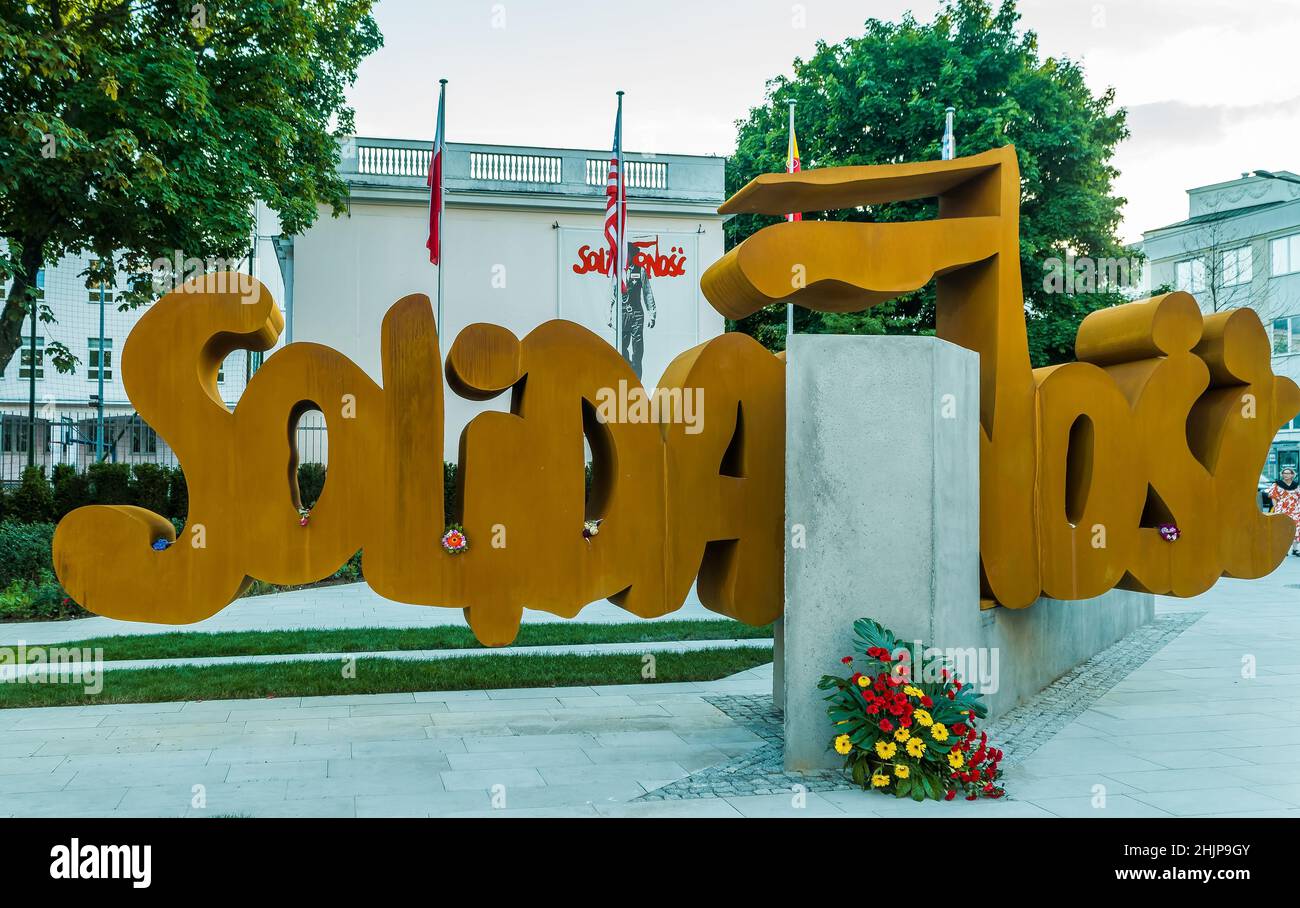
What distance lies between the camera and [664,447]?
7957 millimetres

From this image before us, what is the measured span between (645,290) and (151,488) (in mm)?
13984

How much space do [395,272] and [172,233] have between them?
11.4 metres

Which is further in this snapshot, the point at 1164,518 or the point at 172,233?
the point at 172,233

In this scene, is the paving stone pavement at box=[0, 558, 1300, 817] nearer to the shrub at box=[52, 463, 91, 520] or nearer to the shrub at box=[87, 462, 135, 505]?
the shrub at box=[52, 463, 91, 520]

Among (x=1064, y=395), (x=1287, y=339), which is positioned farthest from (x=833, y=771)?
(x=1287, y=339)

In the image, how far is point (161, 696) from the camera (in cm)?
1016

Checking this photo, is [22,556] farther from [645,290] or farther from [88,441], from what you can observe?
[645,290]

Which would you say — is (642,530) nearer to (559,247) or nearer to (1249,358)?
(1249,358)

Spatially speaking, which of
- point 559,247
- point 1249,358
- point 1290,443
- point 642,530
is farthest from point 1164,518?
point 1290,443

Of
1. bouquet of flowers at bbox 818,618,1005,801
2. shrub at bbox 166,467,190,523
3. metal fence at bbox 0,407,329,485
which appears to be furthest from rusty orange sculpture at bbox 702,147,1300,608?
shrub at bbox 166,467,190,523

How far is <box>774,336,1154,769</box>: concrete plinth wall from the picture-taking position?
24.6 feet

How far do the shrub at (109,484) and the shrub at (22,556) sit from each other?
→ 2947 mm

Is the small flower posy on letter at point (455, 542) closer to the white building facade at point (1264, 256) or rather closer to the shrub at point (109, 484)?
the shrub at point (109, 484)

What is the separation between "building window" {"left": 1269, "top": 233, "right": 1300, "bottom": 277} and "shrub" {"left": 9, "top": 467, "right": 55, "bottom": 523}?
4199 centimetres
